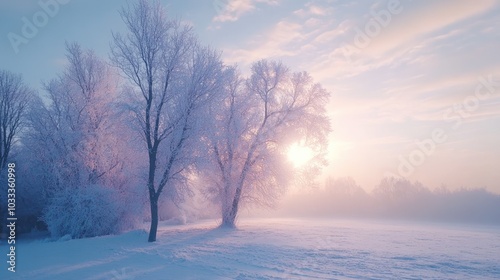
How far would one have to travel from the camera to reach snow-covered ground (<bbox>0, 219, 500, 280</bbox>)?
38.1 feet

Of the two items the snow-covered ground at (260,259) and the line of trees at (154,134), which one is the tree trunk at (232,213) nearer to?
the line of trees at (154,134)

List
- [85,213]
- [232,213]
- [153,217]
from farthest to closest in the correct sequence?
[232,213], [85,213], [153,217]

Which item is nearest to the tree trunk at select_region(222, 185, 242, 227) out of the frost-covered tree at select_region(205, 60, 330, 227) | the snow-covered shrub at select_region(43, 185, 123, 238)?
the frost-covered tree at select_region(205, 60, 330, 227)

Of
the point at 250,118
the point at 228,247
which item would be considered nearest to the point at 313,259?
the point at 228,247

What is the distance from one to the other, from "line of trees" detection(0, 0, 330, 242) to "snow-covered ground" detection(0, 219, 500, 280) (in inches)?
144

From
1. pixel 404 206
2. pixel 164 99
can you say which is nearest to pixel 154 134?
pixel 164 99

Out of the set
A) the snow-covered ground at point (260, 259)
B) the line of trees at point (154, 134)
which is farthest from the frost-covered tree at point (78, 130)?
the snow-covered ground at point (260, 259)

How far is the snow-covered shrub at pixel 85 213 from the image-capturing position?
2227 cm

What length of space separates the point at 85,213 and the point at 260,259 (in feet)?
45.8

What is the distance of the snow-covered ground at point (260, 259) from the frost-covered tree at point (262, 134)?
8.07 metres

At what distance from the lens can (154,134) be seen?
19203 mm

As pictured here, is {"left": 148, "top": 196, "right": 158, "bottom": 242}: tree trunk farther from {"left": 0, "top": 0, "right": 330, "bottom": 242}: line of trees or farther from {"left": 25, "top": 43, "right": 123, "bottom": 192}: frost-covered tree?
{"left": 25, "top": 43, "right": 123, "bottom": 192}: frost-covered tree

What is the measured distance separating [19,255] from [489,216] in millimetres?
49418

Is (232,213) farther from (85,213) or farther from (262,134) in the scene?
(85,213)
